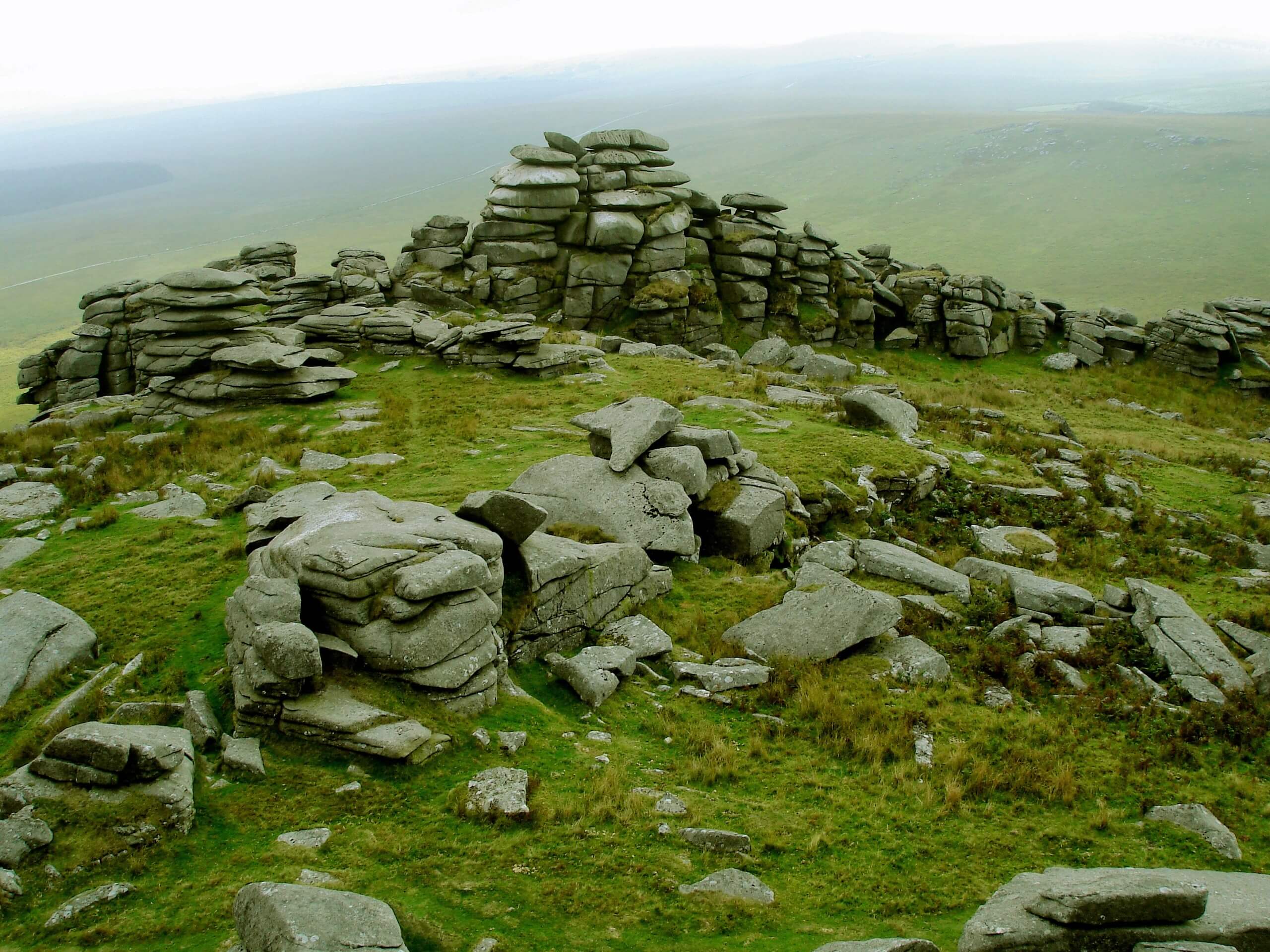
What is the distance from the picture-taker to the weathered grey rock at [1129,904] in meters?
5.66

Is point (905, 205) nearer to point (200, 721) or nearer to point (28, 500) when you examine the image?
point (28, 500)

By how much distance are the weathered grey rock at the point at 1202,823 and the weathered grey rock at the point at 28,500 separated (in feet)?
64.2

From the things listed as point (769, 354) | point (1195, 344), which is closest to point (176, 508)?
point (769, 354)

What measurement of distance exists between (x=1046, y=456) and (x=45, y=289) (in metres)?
96.2

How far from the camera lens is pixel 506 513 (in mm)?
11898

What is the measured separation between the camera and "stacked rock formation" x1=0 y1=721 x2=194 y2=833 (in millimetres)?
7613

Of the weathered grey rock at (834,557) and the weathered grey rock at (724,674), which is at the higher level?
the weathered grey rock at (724,674)

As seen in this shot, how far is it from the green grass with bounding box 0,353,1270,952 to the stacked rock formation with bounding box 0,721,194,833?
1.00 feet

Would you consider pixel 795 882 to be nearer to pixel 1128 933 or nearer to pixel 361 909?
pixel 1128 933

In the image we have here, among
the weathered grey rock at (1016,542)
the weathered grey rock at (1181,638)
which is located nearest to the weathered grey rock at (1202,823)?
the weathered grey rock at (1181,638)

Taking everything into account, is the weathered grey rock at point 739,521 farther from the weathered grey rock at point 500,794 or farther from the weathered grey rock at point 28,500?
the weathered grey rock at point 28,500

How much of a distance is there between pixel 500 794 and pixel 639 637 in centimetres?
433

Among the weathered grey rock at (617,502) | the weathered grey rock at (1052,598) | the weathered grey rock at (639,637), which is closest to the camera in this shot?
the weathered grey rock at (639,637)

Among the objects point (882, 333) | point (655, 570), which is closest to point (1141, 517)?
point (655, 570)
